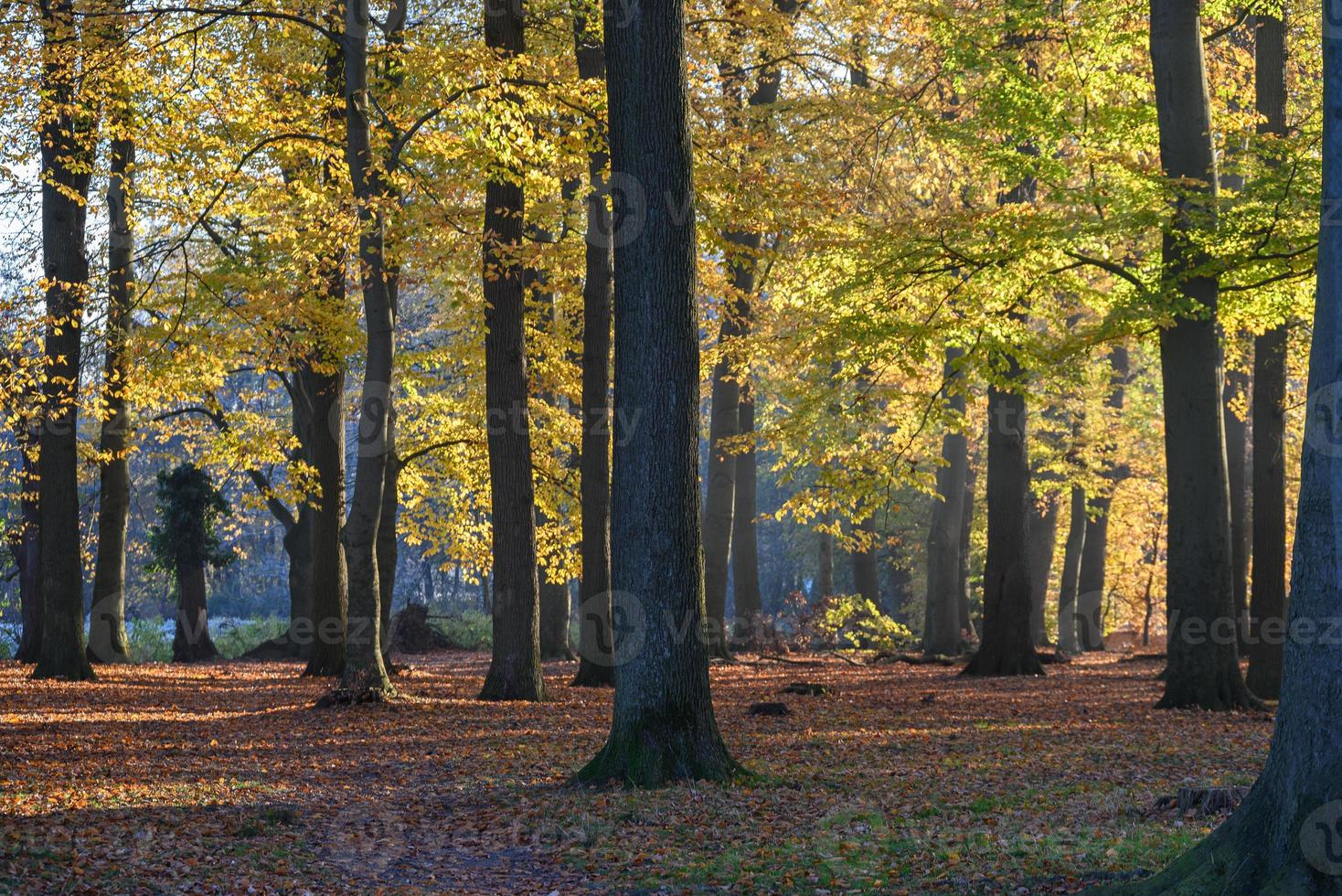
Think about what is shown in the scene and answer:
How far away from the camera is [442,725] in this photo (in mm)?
12133

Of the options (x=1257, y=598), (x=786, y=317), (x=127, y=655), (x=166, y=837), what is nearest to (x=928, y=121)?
(x=786, y=317)

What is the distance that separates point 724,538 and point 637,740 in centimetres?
1431

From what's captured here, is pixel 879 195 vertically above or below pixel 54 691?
above

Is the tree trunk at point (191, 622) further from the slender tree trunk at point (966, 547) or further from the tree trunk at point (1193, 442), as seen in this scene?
the tree trunk at point (1193, 442)

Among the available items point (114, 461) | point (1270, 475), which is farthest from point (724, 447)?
point (114, 461)

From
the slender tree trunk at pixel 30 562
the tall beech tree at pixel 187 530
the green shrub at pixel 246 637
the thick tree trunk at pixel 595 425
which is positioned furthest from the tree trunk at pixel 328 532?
the green shrub at pixel 246 637

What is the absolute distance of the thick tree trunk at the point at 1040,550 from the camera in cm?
2936

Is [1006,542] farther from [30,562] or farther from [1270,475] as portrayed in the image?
[30,562]

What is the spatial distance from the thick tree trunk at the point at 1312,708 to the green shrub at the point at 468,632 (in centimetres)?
2647

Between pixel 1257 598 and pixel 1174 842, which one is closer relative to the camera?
pixel 1174 842

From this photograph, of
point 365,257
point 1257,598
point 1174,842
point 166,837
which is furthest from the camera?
point 1257,598

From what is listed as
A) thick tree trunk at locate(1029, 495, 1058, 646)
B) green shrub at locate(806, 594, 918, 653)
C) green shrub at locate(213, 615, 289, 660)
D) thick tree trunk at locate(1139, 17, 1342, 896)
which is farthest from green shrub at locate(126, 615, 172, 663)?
thick tree trunk at locate(1139, 17, 1342, 896)

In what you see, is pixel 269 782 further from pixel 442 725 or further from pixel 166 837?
pixel 442 725

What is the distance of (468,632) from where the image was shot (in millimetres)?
33000
